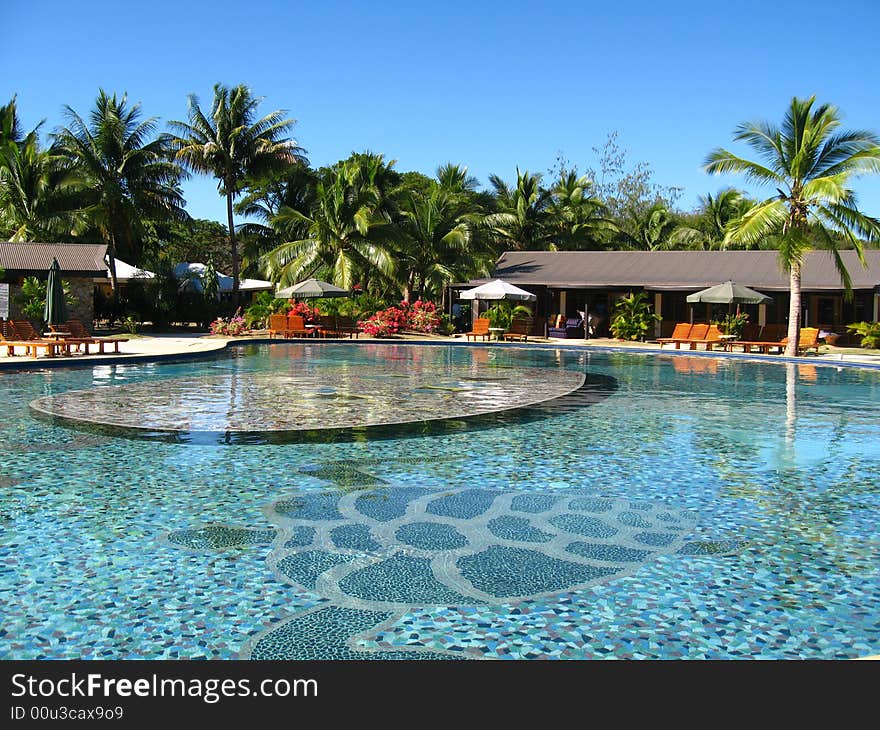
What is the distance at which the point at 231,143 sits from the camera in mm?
37500

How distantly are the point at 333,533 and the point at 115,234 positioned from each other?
3585cm

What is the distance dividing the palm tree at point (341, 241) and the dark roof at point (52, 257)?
25.7ft

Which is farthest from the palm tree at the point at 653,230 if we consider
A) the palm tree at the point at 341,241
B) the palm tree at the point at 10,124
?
the palm tree at the point at 10,124

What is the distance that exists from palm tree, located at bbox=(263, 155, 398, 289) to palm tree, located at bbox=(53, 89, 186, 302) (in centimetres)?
658

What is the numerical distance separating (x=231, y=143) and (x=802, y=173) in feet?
85.5

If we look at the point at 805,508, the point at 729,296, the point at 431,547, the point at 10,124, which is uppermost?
the point at 10,124

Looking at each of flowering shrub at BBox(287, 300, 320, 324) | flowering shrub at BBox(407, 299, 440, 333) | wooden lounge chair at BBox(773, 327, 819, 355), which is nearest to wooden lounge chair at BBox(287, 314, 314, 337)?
flowering shrub at BBox(287, 300, 320, 324)

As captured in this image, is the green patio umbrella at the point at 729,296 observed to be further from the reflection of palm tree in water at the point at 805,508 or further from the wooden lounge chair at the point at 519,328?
the reflection of palm tree in water at the point at 805,508

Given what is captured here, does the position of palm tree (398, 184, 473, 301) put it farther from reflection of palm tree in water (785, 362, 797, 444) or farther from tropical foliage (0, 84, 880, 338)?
reflection of palm tree in water (785, 362, 797, 444)

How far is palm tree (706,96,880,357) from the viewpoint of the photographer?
21812 mm

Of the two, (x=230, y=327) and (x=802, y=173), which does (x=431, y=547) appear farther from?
(x=230, y=327)

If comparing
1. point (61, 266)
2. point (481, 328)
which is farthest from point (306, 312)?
point (61, 266)

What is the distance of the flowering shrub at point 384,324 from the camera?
102 ft
